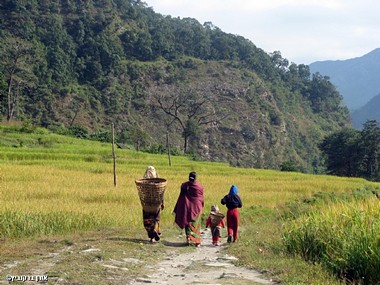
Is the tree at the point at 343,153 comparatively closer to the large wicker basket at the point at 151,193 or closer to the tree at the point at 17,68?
the tree at the point at 17,68

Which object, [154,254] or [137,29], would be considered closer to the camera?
[154,254]

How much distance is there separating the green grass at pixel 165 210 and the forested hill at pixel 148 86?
Result: 3020cm

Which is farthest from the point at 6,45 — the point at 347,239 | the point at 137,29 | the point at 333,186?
the point at 347,239

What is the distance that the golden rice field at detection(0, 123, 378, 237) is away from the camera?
38.0ft

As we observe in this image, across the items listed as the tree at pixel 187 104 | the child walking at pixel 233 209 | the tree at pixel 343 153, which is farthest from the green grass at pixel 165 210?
the tree at pixel 187 104

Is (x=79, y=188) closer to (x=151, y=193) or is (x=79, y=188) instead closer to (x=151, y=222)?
(x=151, y=222)

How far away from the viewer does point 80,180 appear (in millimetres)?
22172

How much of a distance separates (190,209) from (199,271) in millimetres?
2714

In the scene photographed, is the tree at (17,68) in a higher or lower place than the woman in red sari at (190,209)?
higher

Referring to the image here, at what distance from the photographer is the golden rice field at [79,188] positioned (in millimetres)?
11570

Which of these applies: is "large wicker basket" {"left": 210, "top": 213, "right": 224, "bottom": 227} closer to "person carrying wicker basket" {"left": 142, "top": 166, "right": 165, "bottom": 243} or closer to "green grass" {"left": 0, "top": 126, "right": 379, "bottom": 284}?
"green grass" {"left": 0, "top": 126, "right": 379, "bottom": 284}

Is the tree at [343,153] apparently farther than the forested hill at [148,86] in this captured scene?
No

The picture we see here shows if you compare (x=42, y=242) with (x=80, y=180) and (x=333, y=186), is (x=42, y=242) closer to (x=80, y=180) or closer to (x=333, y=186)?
(x=80, y=180)

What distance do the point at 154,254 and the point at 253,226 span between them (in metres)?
5.80
